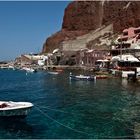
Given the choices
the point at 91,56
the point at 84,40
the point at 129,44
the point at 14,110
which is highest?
the point at 84,40

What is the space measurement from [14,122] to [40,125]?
2.81 metres

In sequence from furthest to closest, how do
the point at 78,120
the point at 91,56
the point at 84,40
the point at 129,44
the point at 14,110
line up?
the point at 84,40 → the point at 91,56 → the point at 129,44 → the point at 78,120 → the point at 14,110

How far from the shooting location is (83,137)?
3219 cm

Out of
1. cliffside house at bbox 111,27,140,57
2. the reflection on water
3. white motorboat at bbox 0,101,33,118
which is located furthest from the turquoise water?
cliffside house at bbox 111,27,140,57

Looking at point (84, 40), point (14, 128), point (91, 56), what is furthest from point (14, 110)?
point (84, 40)

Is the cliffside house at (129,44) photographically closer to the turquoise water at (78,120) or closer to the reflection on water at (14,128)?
the turquoise water at (78,120)

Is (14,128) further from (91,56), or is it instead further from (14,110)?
(91,56)

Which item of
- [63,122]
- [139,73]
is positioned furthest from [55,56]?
[63,122]

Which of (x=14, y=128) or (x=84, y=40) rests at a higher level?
(x=84, y=40)

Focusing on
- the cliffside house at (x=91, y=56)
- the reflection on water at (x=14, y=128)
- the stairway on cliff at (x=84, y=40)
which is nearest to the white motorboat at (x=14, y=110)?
the reflection on water at (x=14, y=128)

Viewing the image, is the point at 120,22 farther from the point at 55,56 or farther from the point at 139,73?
the point at 139,73

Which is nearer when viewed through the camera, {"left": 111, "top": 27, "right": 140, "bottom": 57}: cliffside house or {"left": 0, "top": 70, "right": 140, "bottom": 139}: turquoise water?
{"left": 0, "top": 70, "right": 140, "bottom": 139}: turquoise water

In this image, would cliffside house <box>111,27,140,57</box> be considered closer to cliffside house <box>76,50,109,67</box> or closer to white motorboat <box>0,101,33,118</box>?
cliffside house <box>76,50,109,67</box>

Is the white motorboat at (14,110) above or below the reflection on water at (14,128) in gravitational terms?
above
